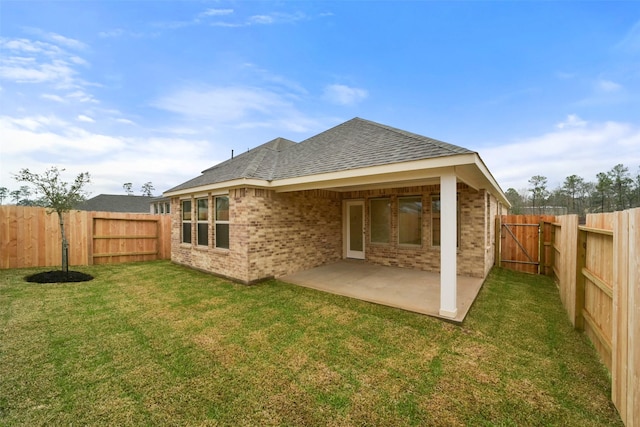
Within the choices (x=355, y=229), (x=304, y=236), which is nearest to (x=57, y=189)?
(x=304, y=236)

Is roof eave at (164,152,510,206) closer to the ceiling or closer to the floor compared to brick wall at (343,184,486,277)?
closer to the ceiling

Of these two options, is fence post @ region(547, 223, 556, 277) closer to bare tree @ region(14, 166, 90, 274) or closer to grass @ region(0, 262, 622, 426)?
grass @ region(0, 262, 622, 426)

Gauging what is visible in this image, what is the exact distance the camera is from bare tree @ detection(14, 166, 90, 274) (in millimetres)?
7059

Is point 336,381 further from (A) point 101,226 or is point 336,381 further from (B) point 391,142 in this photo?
(A) point 101,226

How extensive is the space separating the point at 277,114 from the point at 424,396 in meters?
13.5

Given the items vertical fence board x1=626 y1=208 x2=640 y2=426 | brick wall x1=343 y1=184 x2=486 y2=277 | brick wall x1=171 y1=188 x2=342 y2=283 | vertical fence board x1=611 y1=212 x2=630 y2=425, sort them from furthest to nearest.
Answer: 1. brick wall x1=343 y1=184 x2=486 y2=277
2. brick wall x1=171 y1=188 x2=342 y2=283
3. vertical fence board x1=611 y1=212 x2=630 y2=425
4. vertical fence board x1=626 y1=208 x2=640 y2=426

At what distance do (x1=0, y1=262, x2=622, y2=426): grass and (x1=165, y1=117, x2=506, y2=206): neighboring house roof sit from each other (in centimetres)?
295

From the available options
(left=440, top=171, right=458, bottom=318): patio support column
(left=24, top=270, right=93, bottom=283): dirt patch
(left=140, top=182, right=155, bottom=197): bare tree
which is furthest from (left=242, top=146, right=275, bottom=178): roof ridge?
(left=140, top=182, right=155, bottom=197): bare tree

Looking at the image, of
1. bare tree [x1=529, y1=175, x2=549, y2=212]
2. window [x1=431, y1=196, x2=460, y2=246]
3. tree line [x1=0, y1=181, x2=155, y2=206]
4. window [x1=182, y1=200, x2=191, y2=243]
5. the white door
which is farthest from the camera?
bare tree [x1=529, y1=175, x2=549, y2=212]

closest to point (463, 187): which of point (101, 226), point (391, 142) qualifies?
point (391, 142)

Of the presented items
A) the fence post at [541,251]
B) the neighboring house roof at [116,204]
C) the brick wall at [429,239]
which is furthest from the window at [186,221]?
the neighboring house roof at [116,204]

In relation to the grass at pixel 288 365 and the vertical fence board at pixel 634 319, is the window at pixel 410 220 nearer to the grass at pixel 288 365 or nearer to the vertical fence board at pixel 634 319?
the grass at pixel 288 365

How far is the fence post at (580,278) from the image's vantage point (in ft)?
13.6

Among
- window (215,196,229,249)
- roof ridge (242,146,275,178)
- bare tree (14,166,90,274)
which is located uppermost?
roof ridge (242,146,275,178)
